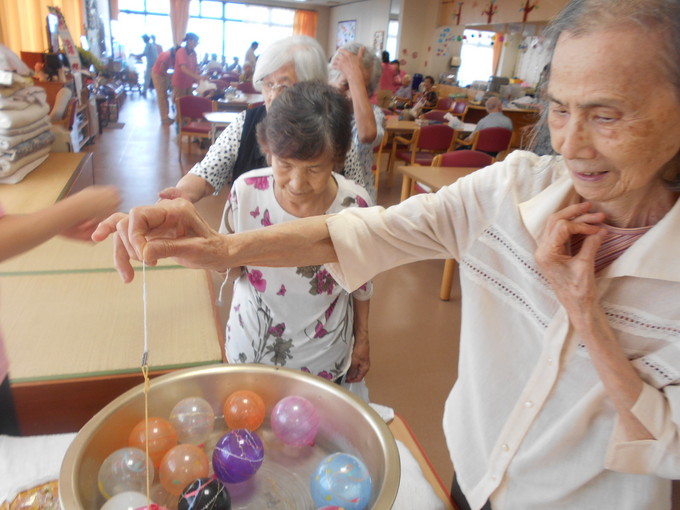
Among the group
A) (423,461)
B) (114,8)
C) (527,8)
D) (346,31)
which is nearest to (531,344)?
(423,461)

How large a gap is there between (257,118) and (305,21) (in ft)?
54.1

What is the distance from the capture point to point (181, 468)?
2.54 feet

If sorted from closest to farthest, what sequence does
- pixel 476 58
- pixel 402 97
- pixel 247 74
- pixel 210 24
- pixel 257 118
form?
pixel 257 118
pixel 402 97
pixel 247 74
pixel 476 58
pixel 210 24

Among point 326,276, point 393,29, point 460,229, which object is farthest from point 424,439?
point 393,29

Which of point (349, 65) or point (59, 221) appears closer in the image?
point (59, 221)

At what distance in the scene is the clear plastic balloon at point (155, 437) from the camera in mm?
805

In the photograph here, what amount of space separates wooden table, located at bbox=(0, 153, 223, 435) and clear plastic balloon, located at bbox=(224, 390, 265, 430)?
9.1 inches

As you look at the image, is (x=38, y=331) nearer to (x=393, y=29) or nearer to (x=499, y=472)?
(x=499, y=472)

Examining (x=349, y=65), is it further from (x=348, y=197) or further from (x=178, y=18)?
(x=178, y=18)

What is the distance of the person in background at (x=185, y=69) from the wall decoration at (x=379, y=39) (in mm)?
6085

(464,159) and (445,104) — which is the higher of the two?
(445,104)

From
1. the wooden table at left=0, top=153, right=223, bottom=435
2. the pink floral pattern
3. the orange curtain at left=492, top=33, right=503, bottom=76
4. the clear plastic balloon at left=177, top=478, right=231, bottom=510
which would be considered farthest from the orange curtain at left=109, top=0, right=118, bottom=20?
the clear plastic balloon at left=177, top=478, right=231, bottom=510

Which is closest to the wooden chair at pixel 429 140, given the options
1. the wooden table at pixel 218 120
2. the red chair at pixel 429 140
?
the red chair at pixel 429 140

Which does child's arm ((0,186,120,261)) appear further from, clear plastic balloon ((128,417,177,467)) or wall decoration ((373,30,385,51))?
wall decoration ((373,30,385,51))
